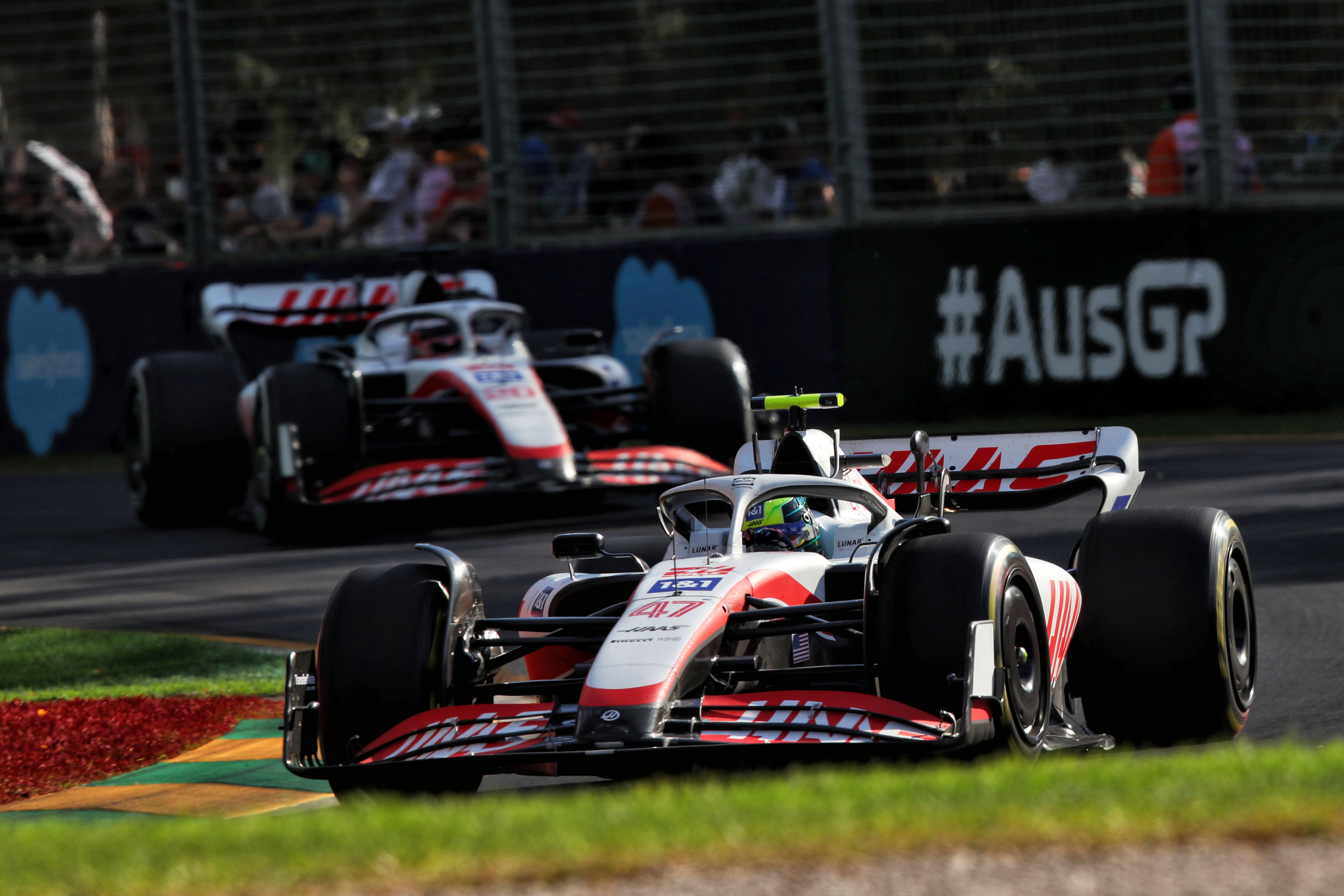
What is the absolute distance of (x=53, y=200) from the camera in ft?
52.4

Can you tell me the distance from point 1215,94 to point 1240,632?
8.43 m

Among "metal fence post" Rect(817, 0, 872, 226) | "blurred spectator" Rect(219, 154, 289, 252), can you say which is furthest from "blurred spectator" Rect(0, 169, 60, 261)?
"metal fence post" Rect(817, 0, 872, 226)

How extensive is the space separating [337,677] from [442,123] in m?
10.6

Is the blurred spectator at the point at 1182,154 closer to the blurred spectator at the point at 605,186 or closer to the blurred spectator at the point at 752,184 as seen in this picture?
the blurred spectator at the point at 752,184

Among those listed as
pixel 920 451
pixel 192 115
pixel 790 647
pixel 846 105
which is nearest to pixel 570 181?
pixel 846 105

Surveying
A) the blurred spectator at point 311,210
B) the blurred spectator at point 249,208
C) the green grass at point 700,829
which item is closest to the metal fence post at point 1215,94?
the blurred spectator at point 311,210

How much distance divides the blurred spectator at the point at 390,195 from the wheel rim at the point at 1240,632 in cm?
1052

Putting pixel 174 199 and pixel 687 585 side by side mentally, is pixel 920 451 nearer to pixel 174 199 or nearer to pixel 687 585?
pixel 687 585

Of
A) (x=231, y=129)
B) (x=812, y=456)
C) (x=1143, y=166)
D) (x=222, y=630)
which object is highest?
(x=231, y=129)

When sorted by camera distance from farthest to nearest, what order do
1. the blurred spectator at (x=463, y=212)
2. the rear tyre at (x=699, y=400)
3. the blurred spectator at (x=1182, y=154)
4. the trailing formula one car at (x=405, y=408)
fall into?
the blurred spectator at (x=463, y=212)
the blurred spectator at (x=1182, y=154)
the rear tyre at (x=699, y=400)
the trailing formula one car at (x=405, y=408)

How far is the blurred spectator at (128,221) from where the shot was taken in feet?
51.5

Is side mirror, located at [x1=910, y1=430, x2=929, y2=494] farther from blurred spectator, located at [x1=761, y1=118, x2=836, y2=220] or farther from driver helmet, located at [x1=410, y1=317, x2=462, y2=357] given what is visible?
blurred spectator, located at [x1=761, y1=118, x2=836, y2=220]

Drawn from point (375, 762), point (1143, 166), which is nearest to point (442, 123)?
point (1143, 166)

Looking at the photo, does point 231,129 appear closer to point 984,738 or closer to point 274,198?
point 274,198
